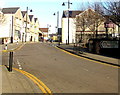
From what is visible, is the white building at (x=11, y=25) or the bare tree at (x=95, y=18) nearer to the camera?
the bare tree at (x=95, y=18)

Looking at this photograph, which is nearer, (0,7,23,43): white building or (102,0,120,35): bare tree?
(102,0,120,35): bare tree

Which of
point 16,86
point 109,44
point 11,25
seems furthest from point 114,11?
point 11,25

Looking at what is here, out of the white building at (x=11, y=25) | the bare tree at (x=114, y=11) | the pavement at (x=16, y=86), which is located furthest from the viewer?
the white building at (x=11, y=25)

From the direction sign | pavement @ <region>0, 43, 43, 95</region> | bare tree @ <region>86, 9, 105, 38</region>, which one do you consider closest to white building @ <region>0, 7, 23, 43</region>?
bare tree @ <region>86, 9, 105, 38</region>

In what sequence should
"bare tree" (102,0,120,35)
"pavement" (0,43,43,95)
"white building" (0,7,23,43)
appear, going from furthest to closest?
"white building" (0,7,23,43)
"bare tree" (102,0,120,35)
"pavement" (0,43,43,95)

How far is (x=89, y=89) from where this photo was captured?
25.7 ft

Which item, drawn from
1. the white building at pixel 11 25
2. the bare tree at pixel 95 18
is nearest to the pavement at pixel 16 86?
the bare tree at pixel 95 18

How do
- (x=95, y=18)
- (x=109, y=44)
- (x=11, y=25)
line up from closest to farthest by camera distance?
(x=109, y=44)
(x=95, y=18)
(x=11, y=25)

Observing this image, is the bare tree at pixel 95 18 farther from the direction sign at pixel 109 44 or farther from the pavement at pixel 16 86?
the pavement at pixel 16 86

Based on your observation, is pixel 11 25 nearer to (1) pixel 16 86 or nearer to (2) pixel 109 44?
(2) pixel 109 44

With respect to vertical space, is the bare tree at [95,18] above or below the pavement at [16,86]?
above

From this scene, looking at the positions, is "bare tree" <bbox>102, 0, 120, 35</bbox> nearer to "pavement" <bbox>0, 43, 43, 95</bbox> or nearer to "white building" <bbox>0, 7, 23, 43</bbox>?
"pavement" <bbox>0, 43, 43, 95</bbox>

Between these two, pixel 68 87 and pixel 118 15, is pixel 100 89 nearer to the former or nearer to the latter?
pixel 68 87

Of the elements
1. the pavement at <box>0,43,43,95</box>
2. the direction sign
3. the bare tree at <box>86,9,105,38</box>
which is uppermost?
the bare tree at <box>86,9,105,38</box>
